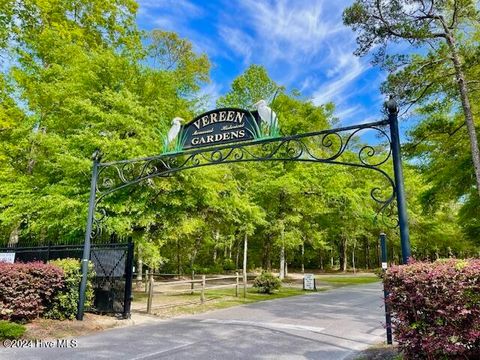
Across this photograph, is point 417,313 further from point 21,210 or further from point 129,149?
point 21,210

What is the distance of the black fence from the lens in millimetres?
9219

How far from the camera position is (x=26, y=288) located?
7.91 m

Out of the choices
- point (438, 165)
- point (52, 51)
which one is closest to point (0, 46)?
point (52, 51)

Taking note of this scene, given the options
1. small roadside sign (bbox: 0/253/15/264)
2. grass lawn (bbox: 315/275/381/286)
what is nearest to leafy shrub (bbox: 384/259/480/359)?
small roadside sign (bbox: 0/253/15/264)

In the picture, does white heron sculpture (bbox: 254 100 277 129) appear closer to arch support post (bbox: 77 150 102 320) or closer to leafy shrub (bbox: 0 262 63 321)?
arch support post (bbox: 77 150 102 320)

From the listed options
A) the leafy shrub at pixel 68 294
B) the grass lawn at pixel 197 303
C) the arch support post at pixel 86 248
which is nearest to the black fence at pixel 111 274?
the leafy shrub at pixel 68 294

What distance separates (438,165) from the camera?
479 inches

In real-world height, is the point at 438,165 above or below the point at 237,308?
above

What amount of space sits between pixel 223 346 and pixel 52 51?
543 inches

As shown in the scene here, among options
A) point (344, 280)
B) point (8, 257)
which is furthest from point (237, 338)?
point (344, 280)

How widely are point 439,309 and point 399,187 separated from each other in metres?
2.15

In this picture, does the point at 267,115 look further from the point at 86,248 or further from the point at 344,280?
the point at 344,280

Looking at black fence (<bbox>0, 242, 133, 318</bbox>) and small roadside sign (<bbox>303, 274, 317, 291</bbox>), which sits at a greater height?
black fence (<bbox>0, 242, 133, 318</bbox>)

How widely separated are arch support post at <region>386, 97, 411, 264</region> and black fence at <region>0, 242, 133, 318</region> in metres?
6.55
